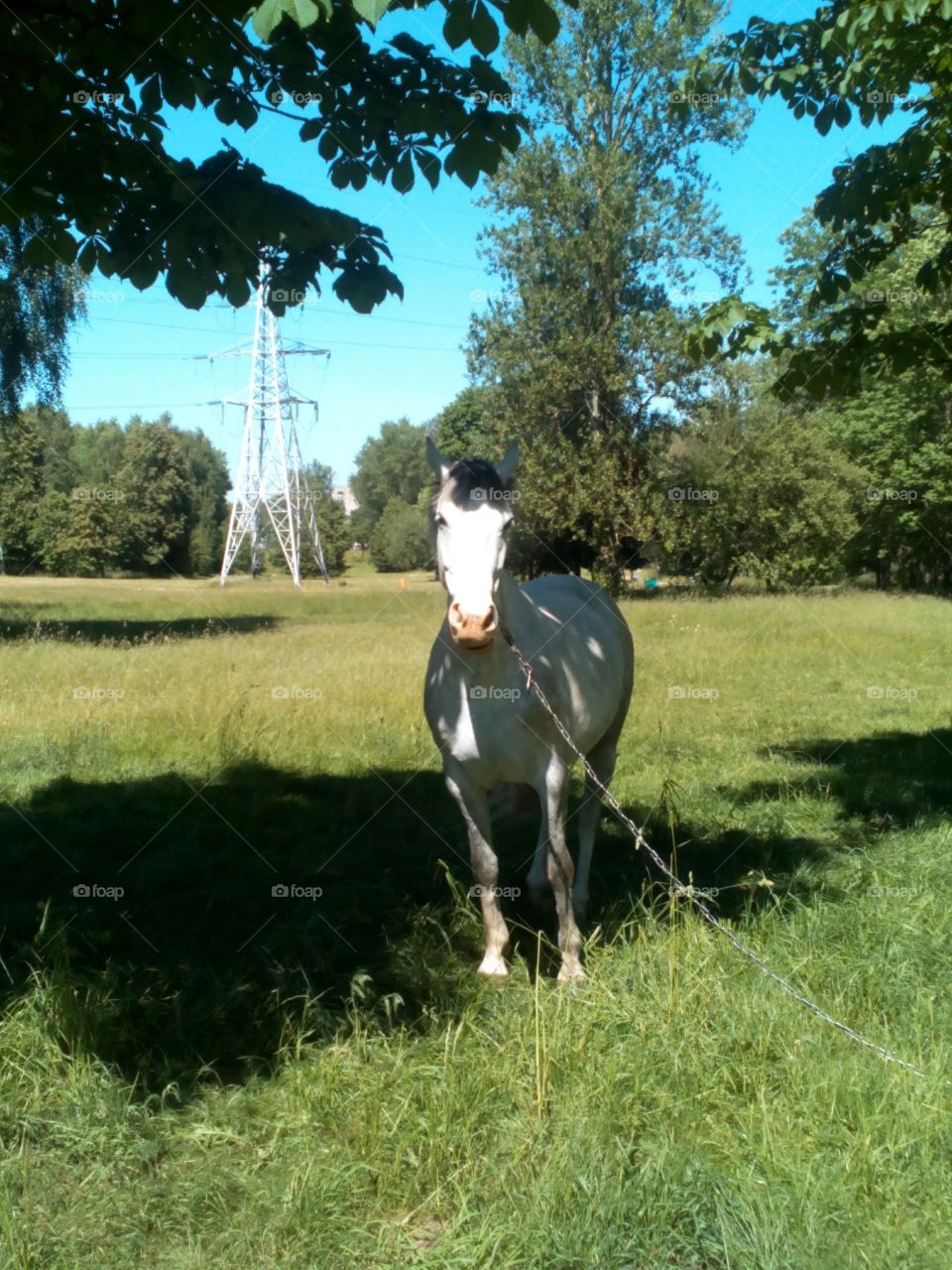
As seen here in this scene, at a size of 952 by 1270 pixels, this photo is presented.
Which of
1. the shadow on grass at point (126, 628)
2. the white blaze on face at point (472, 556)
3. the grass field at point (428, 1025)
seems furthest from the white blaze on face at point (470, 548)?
the shadow on grass at point (126, 628)

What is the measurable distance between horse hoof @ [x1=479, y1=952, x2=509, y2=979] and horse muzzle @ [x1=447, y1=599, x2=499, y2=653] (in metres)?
1.73

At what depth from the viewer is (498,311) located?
781 inches

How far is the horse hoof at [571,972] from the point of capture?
173 inches

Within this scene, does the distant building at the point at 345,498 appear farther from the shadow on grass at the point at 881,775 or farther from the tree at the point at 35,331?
the shadow on grass at the point at 881,775

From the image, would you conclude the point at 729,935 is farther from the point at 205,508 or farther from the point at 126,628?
the point at 126,628

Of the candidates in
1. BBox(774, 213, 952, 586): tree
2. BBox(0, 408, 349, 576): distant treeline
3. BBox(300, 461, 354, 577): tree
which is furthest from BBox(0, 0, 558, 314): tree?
BBox(774, 213, 952, 586): tree

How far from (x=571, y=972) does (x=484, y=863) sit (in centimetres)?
65

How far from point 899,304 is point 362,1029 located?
7.33 metres

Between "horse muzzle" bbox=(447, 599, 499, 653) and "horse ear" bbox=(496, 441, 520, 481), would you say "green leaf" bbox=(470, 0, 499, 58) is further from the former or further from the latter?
"horse muzzle" bbox=(447, 599, 499, 653)

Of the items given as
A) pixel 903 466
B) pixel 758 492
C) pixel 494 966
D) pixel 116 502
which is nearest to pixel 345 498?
pixel 116 502

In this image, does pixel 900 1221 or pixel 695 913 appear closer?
pixel 900 1221

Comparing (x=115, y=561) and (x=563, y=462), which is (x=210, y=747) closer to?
(x=115, y=561)

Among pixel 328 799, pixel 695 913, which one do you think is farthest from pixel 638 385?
pixel 695 913

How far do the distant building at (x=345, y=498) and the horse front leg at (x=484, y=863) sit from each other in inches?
388
